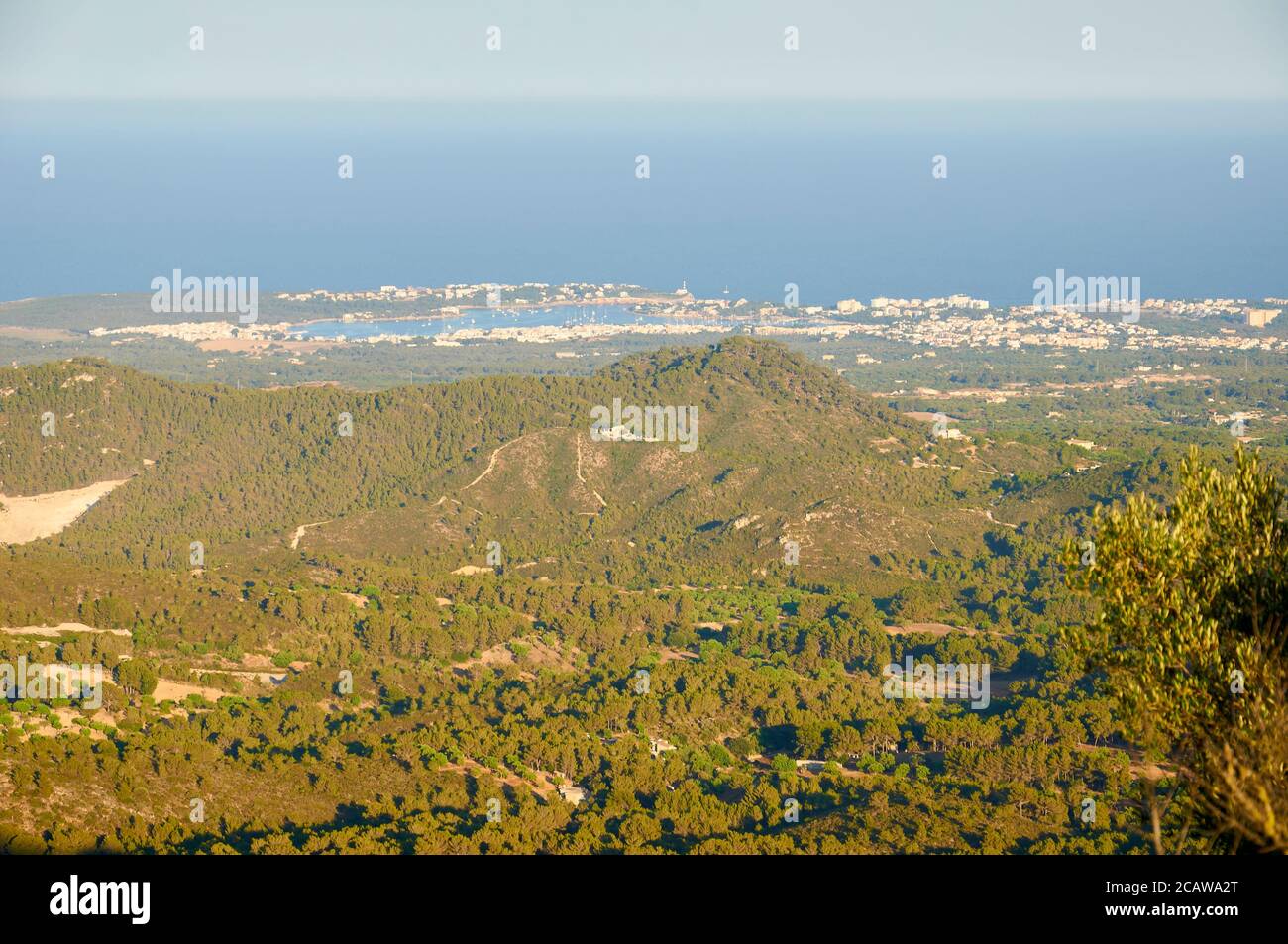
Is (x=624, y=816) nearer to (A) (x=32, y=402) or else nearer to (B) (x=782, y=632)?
(B) (x=782, y=632)

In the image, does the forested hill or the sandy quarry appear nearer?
the sandy quarry

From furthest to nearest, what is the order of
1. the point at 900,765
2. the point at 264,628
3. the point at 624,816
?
the point at 264,628 < the point at 900,765 < the point at 624,816

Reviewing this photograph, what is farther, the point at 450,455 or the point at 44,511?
the point at 450,455

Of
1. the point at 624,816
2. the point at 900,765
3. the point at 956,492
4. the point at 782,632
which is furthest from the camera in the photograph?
the point at 956,492

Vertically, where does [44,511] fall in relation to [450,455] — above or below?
below

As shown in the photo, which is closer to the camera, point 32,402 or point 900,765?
point 900,765

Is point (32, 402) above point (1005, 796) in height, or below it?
above

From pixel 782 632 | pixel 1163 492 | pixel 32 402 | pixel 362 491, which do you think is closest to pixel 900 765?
pixel 782 632

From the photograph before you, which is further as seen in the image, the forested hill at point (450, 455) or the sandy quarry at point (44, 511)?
the forested hill at point (450, 455)
